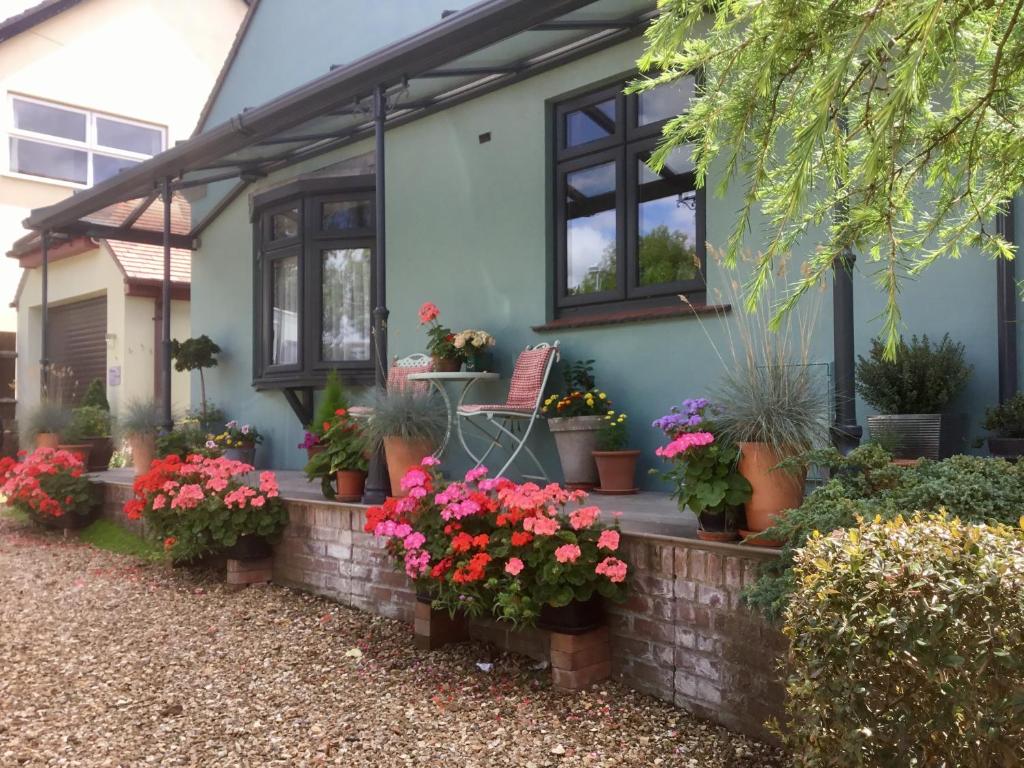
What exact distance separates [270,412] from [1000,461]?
6752mm

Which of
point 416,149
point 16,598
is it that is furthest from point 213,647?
point 416,149

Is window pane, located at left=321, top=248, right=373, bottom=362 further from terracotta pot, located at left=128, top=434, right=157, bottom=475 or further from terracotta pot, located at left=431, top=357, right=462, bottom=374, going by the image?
terracotta pot, located at left=128, top=434, right=157, bottom=475

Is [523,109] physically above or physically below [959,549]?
above

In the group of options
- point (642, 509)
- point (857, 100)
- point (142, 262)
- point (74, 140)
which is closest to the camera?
point (857, 100)

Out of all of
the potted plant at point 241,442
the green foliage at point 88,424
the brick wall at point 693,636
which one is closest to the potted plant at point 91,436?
the green foliage at point 88,424

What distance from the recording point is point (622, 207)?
553 centimetres

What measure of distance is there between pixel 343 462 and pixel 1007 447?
11.0 ft

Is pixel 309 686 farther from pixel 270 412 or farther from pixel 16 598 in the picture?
pixel 270 412

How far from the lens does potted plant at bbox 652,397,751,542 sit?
3162 mm

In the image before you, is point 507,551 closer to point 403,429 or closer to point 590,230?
point 403,429

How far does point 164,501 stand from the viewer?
17.3ft

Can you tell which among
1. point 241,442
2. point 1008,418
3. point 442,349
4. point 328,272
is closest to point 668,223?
point 442,349

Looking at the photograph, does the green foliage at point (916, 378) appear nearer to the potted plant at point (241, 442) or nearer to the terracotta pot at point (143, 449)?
the potted plant at point (241, 442)

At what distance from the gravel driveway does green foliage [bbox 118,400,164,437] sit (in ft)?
9.06
